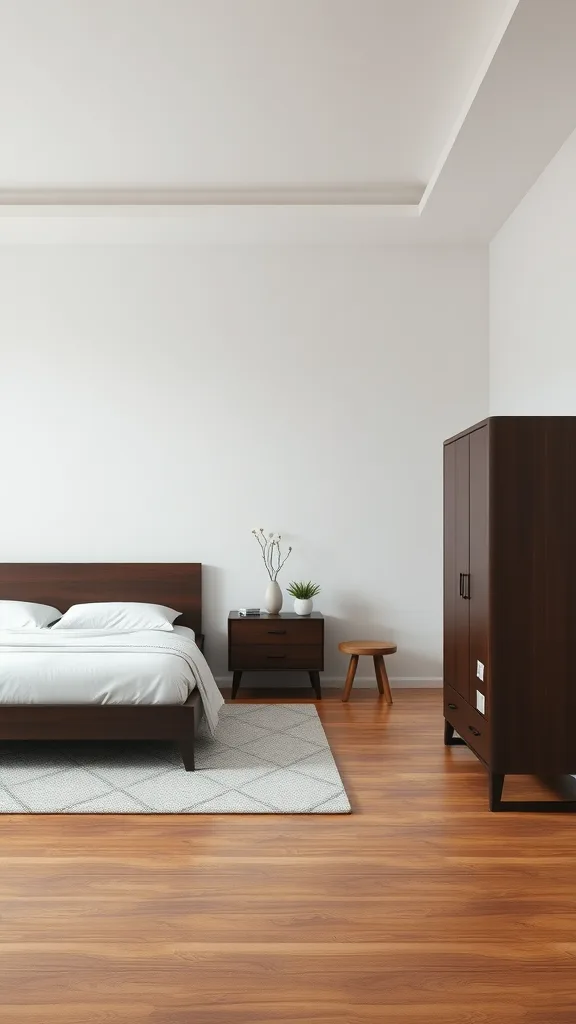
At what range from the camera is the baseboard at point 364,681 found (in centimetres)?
548

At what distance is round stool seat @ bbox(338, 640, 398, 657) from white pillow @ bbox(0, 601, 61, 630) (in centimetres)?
183

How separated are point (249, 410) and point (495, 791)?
10.3 feet

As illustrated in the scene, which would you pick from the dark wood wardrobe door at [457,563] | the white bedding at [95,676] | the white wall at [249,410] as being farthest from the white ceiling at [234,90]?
the white bedding at [95,676]

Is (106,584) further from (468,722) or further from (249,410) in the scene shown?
(468,722)

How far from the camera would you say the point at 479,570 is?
11.1ft

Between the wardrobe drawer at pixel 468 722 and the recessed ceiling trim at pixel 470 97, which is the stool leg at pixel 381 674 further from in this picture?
the recessed ceiling trim at pixel 470 97

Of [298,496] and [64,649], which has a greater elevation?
[298,496]

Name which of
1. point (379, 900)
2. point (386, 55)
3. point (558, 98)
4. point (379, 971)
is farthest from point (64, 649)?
point (558, 98)

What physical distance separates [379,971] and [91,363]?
14.3 ft

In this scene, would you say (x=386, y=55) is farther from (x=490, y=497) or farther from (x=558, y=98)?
(x=490, y=497)

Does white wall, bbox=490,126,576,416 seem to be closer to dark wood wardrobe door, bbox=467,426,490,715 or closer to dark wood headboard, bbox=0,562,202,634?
dark wood wardrobe door, bbox=467,426,490,715

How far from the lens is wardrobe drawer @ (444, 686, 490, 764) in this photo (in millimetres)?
3275

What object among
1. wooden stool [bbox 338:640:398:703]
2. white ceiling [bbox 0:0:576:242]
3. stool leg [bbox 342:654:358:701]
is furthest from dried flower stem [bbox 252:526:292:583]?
white ceiling [bbox 0:0:576:242]

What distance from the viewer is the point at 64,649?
391cm
